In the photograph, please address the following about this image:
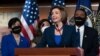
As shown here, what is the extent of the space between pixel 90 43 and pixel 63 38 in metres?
0.99

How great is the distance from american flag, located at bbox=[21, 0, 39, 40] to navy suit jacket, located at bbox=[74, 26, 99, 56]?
4.48 feet

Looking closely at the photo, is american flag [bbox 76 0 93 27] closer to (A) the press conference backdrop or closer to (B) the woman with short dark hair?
(A) the press conference backdrop

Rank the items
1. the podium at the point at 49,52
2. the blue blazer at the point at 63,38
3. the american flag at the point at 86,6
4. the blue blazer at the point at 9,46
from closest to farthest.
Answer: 1. the podium at the point at 49,52
2. the blue blazer at the point at 63,38
3. the blue blazer at the point at 9,46
4. the american flag at the point at 86,6

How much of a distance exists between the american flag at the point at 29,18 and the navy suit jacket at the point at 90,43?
1.37m

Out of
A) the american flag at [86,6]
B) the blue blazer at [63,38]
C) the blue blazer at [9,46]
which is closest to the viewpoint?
the blue blazer at [63,38]

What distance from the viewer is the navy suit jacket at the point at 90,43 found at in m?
3.30

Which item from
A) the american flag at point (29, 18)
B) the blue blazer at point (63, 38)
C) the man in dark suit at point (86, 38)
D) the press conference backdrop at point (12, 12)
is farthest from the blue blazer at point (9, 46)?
the press conference backdrop at point (12, 12)

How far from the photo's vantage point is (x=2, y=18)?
17.4ft

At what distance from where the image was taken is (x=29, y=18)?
4855 mm

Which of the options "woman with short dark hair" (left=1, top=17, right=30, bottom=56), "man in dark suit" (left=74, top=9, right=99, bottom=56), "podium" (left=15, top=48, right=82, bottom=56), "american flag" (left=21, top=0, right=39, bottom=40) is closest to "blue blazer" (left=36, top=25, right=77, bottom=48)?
"podium" (left=15, top=48, right=82, bottom=56)

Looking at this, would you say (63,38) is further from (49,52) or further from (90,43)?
(90,43)

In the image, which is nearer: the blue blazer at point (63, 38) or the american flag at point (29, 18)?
the blue blazer at point (63, 38)

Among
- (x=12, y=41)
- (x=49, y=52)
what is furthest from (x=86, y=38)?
(x=49, y=52)

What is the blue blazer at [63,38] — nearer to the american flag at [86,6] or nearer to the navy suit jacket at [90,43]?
the navy suit jacket at [90,43]
